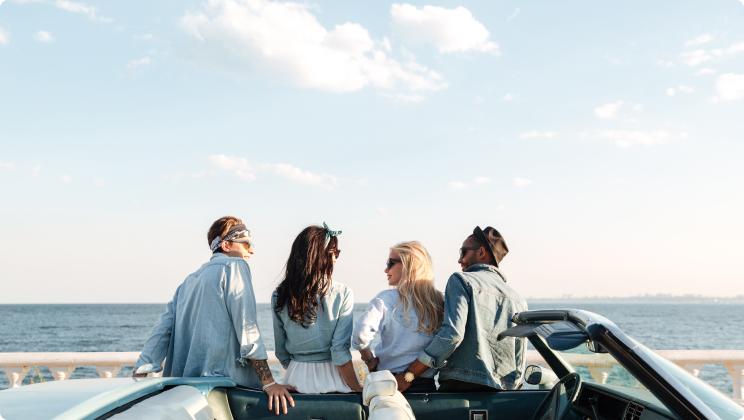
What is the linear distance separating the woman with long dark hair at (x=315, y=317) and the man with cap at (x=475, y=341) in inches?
17.3

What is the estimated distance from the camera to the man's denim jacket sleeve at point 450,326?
3517 mm

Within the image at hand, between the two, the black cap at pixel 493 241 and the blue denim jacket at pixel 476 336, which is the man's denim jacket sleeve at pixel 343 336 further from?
the black cap at pixel 493 241

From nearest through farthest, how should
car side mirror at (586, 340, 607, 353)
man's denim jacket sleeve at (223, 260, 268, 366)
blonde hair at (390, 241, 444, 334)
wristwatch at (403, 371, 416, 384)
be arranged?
1. car side mirror at (586, 340, 607, 353)
2. man's denim jacket sleeve at (223, 260, 268, 366)
3. wristwatch at (403, 371, 416, 384)
4. blonde hair at (390, 241, 444, 334)

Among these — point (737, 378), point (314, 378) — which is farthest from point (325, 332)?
point (737, 378)

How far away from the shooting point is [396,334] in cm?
374

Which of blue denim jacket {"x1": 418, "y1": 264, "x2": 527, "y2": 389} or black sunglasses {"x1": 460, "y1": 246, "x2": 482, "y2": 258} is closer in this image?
blue denim jacket {"x1": 418, "y1": 264, "x2": 527, "y2": 389}

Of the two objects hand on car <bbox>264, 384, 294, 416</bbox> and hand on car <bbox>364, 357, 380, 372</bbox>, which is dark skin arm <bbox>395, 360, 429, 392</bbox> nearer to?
hand on car <bbox>364, 357, 380, 372</bbox>

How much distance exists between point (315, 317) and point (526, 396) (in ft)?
3.56

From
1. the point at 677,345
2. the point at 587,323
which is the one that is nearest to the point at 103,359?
the point at 587,323

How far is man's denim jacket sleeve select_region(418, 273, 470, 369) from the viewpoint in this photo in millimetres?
3517

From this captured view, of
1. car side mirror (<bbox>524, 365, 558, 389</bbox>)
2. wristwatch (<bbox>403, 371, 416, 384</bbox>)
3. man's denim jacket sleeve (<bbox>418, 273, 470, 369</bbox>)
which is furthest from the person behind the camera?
wristwatch (<bbox>403, 371, 416, 384</bbox>)

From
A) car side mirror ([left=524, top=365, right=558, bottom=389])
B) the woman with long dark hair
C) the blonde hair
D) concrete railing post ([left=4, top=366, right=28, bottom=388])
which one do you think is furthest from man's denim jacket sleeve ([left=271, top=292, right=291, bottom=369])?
concrete railing post ([left=4, top=366, right=28, bottom=388])

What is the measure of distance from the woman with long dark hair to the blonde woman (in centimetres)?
29

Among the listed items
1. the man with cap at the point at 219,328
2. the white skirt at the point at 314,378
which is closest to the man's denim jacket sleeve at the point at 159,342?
the man with cap at the point at 219,328
